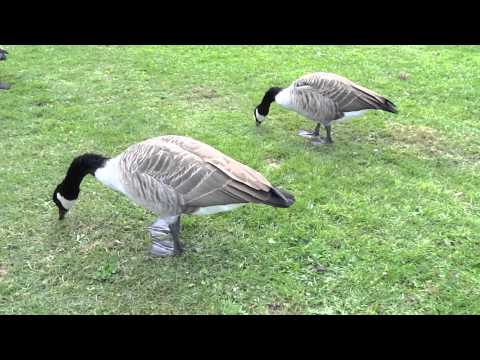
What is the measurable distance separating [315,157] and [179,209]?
8.01 feet

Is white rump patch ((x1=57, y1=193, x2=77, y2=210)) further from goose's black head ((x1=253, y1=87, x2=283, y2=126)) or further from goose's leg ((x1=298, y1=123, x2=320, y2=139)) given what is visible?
goose's leg ((x1=298, y1=123, x2=320, y2=139))

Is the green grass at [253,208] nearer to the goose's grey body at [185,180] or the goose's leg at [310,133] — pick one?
the goose's leg at [310,133]

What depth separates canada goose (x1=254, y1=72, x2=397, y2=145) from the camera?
5742mm

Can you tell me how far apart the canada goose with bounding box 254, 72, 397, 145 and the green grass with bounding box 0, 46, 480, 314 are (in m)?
0.44

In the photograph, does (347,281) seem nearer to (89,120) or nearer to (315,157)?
(315,157)

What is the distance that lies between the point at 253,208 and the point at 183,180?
1.25m

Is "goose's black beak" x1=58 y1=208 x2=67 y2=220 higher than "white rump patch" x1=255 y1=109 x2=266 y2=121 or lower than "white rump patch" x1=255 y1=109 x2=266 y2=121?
lower

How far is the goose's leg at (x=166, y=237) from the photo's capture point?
13.8 feet

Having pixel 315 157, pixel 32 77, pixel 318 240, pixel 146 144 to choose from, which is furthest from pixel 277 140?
pixel 32 77

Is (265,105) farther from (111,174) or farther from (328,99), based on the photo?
(111,174)

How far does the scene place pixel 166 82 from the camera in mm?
7910

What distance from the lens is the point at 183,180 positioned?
380 centimetres

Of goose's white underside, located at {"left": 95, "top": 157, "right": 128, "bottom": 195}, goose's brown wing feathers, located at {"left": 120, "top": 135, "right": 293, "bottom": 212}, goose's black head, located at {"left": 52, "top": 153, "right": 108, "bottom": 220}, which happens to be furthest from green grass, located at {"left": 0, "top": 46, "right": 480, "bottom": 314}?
goose's brown wing feathers, located at {"left": 120, "top": 135, "right": 293, "bottom": 212}

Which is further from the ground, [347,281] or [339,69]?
[339,69]
